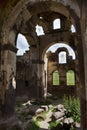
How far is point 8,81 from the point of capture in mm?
6535

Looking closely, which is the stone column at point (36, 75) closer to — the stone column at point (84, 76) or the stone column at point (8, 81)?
the stone column at point (8, 81)

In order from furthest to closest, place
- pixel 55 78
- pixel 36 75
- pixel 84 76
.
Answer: pixel 55 78, pixel 36 75, pixel 84 76

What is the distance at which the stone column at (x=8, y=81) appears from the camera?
20.9 ft

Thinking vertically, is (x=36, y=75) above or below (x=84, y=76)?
above

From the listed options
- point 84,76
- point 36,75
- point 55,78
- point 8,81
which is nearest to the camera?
point 84,76

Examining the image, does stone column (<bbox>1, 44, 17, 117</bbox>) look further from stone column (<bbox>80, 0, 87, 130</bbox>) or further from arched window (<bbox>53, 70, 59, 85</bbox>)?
arched window (<bbox>53, 70, 59, 85</bbox>)

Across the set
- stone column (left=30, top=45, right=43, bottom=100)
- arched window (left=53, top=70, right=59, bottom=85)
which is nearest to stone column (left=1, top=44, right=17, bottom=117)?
stone column (left=30, top=45, right=43, bottom=100)

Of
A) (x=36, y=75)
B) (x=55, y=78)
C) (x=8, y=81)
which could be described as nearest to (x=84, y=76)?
(x=8, y=81)

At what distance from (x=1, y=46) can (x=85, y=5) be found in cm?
337

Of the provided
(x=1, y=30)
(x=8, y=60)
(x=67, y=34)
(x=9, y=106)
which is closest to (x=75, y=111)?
(x=9, y=106)

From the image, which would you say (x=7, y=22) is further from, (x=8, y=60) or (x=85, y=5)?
(x=85, y=5)

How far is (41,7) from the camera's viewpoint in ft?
22.4

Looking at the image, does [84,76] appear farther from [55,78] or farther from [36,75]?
[55,78]

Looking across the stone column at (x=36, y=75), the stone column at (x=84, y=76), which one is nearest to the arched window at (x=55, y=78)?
the stone column at (x=36, y=75)
